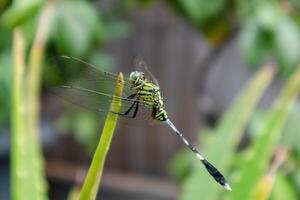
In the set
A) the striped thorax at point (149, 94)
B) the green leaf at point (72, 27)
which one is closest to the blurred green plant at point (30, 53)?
the green leaf at point (72, 27)

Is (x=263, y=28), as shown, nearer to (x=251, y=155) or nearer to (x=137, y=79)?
(x=251, y=155)

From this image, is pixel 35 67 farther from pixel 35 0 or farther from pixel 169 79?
pixel 169 79

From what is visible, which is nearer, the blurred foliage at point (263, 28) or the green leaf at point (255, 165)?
the green leaf at point (255, 165)

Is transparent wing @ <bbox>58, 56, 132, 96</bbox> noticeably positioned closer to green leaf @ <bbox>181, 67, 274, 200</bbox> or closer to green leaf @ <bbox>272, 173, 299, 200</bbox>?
green leaf @ <bbox>181, 67, 274, 200</bbox>

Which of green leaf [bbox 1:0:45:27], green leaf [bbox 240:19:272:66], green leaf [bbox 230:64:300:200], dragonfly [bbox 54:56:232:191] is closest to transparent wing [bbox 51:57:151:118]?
dragonfly [bbox 54:56:232:191]

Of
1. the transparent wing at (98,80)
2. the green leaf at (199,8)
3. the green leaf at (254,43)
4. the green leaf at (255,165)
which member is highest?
the green leaf at (199,8)

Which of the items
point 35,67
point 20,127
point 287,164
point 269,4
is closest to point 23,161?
point 20,127

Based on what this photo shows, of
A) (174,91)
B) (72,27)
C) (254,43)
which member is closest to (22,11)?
(72,27)

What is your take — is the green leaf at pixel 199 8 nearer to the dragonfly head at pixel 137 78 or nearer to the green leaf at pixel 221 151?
the green leaf at pixel 221 151

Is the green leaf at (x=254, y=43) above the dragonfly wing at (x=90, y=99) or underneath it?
above
